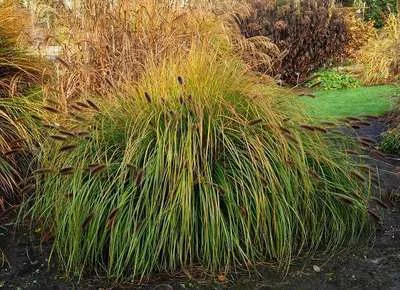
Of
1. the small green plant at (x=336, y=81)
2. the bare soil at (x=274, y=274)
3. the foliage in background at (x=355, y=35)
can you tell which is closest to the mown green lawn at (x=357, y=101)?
the small green plant at (x=336, y=81)

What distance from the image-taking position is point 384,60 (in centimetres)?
1017

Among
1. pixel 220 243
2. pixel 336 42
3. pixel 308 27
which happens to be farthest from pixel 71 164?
pixel 336 42

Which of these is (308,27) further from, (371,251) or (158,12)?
(371,251)

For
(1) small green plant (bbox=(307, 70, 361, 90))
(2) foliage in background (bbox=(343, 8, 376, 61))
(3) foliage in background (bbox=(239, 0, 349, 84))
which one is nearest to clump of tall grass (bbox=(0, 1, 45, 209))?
(3) foliage in background (bbox=(239, 0, 349, 84))

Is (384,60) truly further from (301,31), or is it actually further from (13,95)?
(13,95)

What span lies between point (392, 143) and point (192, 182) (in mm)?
2920

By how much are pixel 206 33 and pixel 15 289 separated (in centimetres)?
253

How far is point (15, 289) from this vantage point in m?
2.85

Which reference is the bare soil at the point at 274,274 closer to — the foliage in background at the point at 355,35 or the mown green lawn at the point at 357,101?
the mown green lawn at the point at 357,101

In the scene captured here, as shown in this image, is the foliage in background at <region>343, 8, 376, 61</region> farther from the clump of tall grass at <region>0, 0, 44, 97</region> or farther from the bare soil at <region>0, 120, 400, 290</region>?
the bare soil at <region>0, 120, 400, 290</region>

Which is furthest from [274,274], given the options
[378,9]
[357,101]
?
[378,9]

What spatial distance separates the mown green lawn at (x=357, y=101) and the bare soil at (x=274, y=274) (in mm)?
3615

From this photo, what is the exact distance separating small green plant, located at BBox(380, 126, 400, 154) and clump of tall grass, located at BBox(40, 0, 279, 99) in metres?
1.85

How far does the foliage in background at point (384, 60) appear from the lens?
32.5 feet
